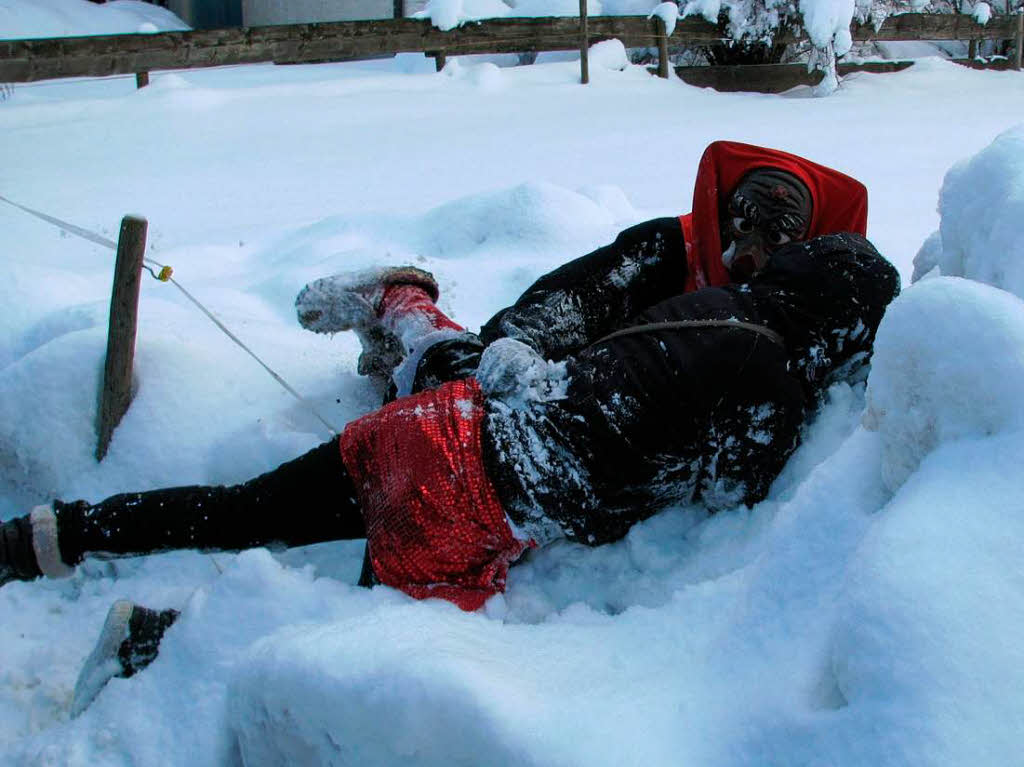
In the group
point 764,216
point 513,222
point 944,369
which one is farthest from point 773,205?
point 513,222

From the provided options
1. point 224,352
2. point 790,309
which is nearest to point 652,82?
point 224,352

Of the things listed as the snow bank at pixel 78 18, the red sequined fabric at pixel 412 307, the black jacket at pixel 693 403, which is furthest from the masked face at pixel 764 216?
the snow bank at pixel 78 18

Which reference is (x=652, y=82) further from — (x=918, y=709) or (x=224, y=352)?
(x=918, y=709)

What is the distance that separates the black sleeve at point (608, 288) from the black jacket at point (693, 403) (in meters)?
Answer: 0.47

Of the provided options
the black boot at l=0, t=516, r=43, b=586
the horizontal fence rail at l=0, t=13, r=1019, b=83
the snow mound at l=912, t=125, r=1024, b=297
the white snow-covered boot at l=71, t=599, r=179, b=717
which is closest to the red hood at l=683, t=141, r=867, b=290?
the snow mound at l=912, t=125, r=1024, b=297

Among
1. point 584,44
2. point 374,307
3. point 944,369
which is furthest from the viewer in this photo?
point 584,44

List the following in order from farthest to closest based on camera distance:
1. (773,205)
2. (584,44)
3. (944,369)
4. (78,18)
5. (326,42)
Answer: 1. (78,18)
2. (584,44)
3. (326,42)
4. (773,205)
5. (944,369)

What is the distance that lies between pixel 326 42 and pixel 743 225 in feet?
21.8

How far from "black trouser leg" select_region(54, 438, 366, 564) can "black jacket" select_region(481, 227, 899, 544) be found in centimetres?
37

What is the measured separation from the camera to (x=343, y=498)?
6.22ft

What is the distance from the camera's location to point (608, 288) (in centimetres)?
243

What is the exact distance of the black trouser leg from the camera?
1.85 m

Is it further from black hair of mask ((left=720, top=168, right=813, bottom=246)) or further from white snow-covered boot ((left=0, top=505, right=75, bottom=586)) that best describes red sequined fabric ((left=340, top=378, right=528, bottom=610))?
black hair of mask ((left=720, top=168, right=813, bottom=246))

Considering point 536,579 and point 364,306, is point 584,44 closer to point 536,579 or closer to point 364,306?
point 364,306
